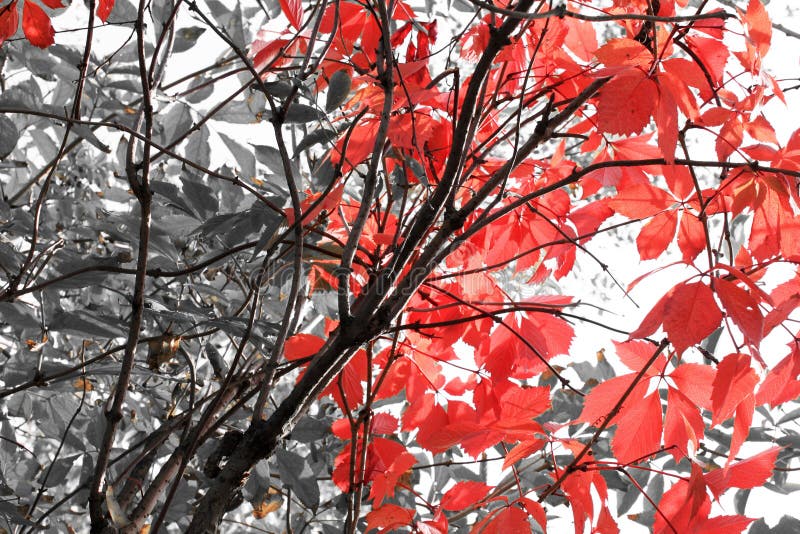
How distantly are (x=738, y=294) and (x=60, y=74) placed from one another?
134 centimetres

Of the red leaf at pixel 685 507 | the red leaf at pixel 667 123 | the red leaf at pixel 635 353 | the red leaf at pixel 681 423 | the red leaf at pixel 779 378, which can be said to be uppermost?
the red leaf at pixel 667 123

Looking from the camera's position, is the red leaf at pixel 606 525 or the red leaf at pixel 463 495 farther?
the red leaf at pixel 463 495

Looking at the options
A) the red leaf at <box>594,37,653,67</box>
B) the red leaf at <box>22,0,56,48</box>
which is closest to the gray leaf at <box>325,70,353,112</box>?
the red leaf at <box>594,37,653,67</box>

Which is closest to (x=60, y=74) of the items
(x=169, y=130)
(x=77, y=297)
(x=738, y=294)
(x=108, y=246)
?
(x=169, y=130)

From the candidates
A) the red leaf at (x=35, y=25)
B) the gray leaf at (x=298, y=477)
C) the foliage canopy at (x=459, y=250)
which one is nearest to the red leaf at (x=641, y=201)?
the foliage canopy at (x=459, y=250)

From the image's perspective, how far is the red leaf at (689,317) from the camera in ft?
1.86

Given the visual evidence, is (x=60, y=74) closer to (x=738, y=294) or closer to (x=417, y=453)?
(x=417, y=453)

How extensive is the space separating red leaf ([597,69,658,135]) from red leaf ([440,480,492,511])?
1.70 feet

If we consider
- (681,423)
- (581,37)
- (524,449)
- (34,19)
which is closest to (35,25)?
(34,19)

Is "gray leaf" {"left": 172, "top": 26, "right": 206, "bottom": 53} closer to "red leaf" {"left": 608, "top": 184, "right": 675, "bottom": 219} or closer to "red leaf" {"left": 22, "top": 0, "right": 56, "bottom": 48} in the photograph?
"red leaf" {"left": 22, "top": 0, "right": 56, "bottom": 48}

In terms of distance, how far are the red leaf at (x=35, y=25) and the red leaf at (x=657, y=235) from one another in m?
0.77

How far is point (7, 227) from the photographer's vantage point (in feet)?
4.15

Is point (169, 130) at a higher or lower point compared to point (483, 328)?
higher

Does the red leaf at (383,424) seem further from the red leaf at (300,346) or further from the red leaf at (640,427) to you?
the red leaf at (640,427)
